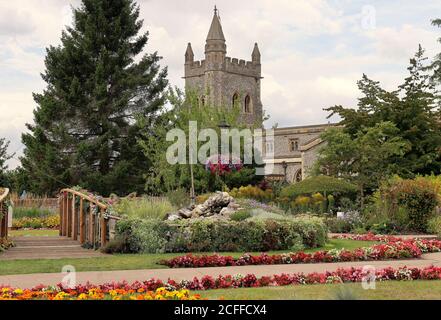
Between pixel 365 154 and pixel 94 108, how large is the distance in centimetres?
1857

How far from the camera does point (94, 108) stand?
4125 cm

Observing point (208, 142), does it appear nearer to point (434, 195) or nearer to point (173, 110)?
point (173, 110)

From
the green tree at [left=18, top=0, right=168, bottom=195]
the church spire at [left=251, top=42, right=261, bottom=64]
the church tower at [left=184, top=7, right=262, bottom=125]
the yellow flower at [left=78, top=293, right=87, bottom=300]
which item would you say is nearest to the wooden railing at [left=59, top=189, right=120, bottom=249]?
the yellow flower at [left=78, top=293, right=87, bottom=300]

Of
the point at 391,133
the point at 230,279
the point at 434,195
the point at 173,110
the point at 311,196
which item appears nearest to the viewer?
the point at 230,279

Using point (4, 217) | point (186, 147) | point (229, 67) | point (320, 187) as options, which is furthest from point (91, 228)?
point (229, 67)

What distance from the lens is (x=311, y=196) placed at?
27625mm

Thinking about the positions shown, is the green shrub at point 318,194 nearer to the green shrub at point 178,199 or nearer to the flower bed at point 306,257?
the green shrub at point 178,199

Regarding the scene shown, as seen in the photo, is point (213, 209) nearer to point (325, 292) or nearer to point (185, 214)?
point (185, 214)

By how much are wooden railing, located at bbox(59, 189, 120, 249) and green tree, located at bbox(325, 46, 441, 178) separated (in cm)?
1629

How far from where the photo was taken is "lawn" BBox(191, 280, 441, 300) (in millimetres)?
8209

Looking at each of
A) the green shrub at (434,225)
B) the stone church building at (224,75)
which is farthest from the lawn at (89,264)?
the stone church building at (224,75)
